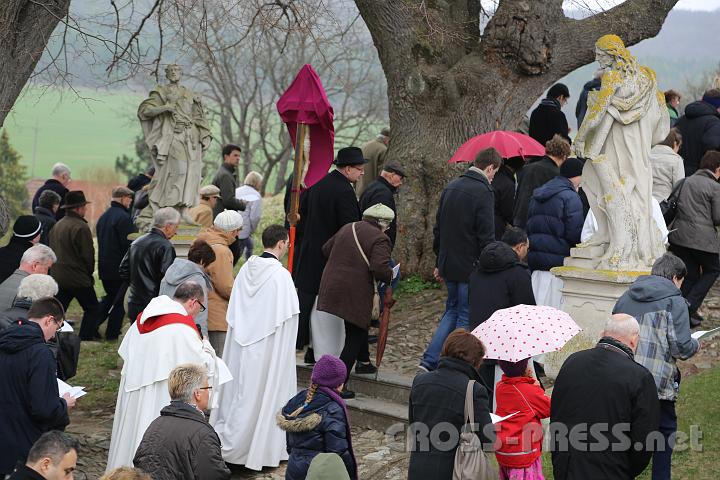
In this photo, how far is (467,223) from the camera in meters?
10.3

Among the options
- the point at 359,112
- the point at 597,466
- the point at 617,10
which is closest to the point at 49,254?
the point at 597,466

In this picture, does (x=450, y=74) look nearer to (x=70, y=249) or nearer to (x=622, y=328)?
(x=70, y=249)

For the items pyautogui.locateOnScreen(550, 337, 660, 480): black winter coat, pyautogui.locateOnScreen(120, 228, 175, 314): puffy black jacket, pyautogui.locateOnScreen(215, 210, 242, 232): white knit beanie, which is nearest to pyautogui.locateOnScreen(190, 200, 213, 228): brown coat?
pyautogui.locateOnScreen(120, 228, 175, 314): puffy black jacket

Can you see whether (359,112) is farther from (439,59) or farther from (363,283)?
(363,283)

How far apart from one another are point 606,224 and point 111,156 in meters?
68.6

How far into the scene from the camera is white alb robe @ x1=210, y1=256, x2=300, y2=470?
9258 mm

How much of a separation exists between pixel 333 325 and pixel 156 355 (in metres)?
3.11

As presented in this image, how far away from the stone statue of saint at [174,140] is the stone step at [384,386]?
4721 millimetres

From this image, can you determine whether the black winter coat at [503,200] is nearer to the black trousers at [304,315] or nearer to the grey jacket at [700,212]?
the grey jacket at [700,212]

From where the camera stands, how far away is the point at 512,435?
6.79m

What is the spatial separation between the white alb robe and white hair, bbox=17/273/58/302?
1778 millimetres

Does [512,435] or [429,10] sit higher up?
[429,10]

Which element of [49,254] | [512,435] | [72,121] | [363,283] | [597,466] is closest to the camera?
[597,466]

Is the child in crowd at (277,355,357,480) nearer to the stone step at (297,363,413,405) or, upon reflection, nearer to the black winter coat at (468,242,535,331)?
the black winter coat at (468,242,535,331)
